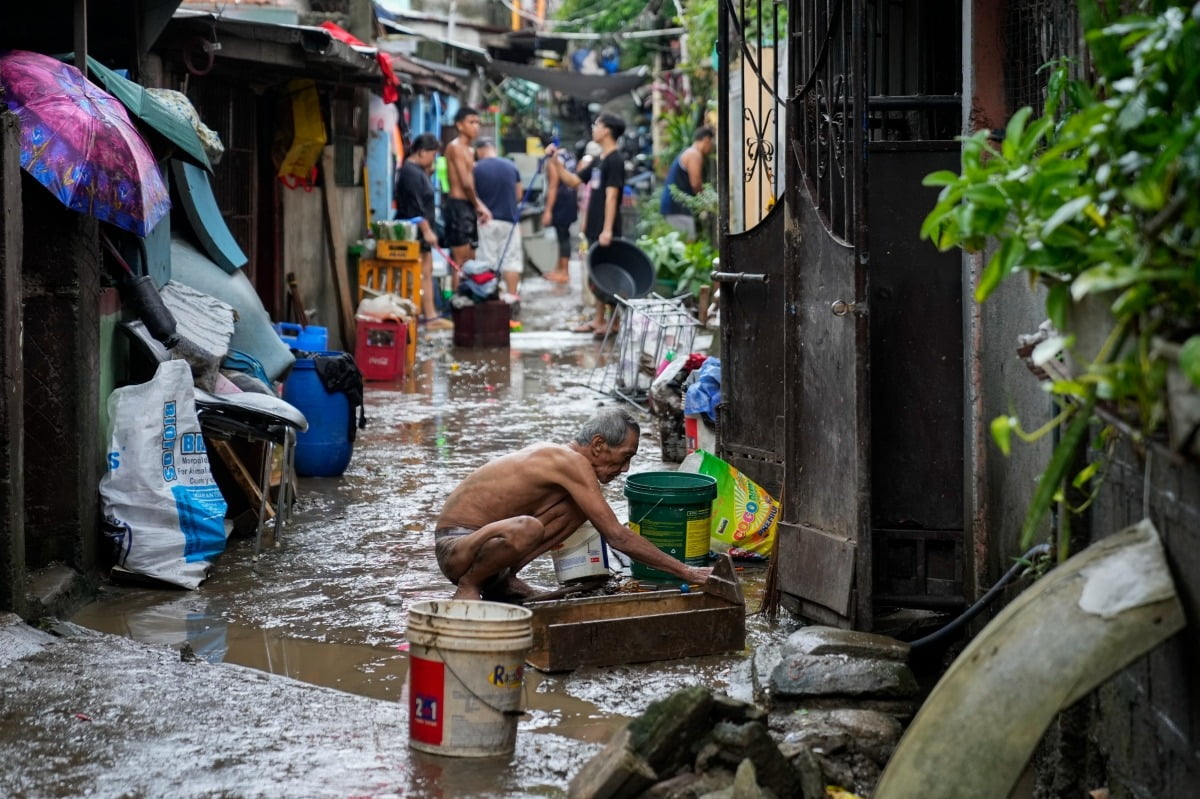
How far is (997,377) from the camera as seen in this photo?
5.77 meters

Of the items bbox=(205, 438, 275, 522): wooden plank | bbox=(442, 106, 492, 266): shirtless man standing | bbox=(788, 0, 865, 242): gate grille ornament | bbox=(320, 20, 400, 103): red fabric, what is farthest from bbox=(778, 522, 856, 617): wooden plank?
bbox=(442, 106, 492, 266): shirtless man standing

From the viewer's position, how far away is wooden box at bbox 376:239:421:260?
1600 cm

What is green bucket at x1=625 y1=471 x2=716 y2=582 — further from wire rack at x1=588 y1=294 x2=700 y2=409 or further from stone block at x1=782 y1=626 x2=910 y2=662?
wire rack at x1=588 y1=294 x2=700 y2=409

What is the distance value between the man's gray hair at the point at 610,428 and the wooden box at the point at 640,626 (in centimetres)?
71

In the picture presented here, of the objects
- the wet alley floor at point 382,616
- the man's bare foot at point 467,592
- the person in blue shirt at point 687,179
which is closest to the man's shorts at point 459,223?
the person in blue shirt at point 687,179

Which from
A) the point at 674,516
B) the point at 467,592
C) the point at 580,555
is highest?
the point at 674,516

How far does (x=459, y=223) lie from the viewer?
1938 cm

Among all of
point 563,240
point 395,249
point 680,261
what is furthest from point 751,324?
point 563,240

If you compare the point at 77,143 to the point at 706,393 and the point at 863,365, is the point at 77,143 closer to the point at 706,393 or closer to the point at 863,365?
the point at 863,365

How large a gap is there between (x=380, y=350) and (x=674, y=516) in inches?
315

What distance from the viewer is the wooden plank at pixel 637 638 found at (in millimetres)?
5918

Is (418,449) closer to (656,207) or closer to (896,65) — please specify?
(896,65)

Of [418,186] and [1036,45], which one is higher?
[418,186]

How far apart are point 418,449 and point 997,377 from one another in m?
6.26
